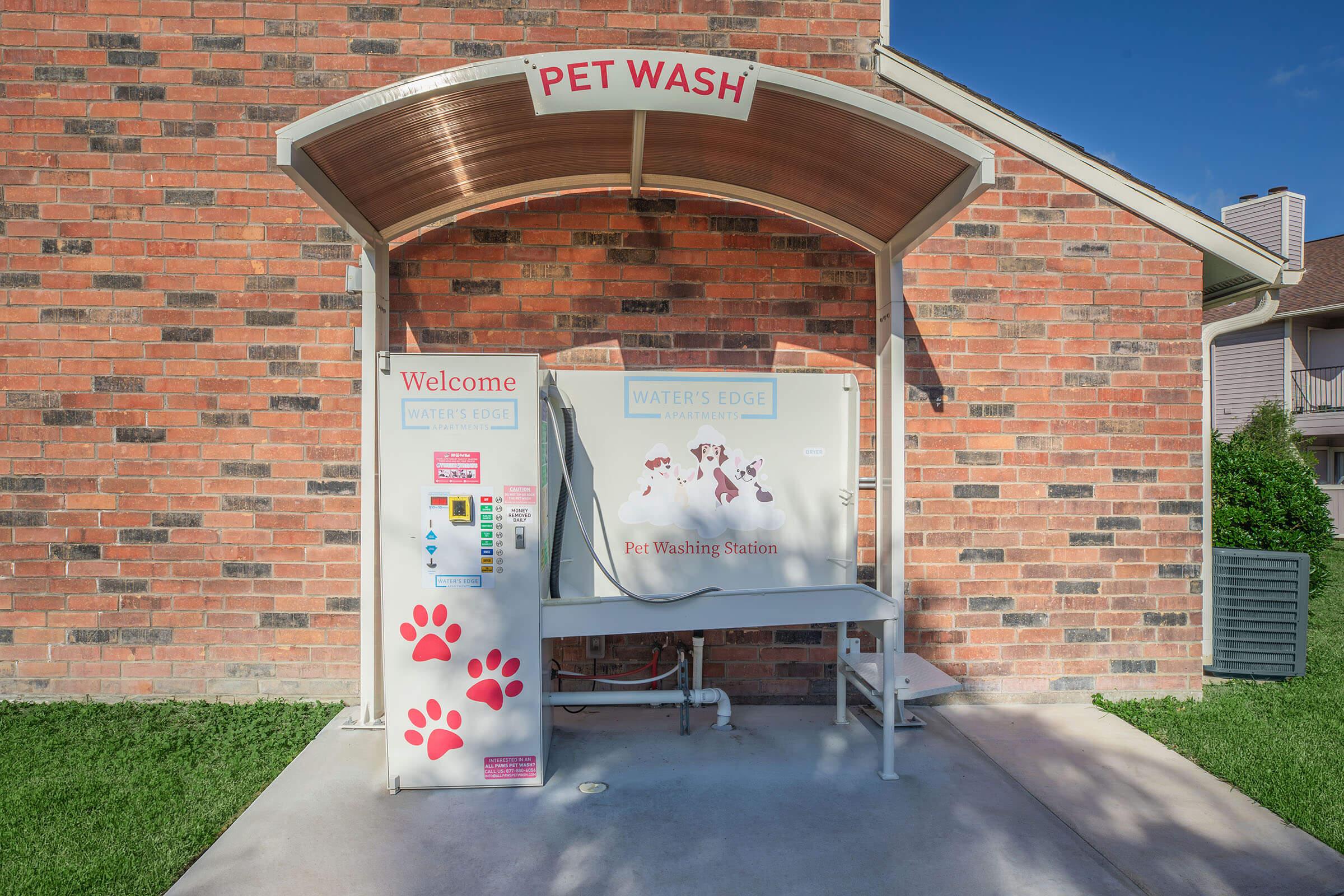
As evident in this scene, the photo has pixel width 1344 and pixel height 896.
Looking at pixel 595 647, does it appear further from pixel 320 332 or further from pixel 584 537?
pixel 320 332

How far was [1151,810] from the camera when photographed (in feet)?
11.1

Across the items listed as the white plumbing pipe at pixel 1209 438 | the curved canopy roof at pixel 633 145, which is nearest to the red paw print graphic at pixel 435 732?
the curved canopy roof at pixel 633 145

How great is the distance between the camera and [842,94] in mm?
3328

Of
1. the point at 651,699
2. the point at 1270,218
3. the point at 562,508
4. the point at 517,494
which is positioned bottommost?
the point at 651,699

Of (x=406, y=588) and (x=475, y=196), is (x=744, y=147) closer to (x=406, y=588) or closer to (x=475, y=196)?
(x=475, y=196)

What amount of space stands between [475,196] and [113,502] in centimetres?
290

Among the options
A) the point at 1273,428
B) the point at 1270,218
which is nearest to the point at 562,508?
the point at 1273,428

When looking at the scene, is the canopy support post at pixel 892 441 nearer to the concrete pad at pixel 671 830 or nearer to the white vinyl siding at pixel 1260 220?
the concrete pad at pixel 671 830

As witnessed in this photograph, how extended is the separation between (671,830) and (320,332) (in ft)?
11.4

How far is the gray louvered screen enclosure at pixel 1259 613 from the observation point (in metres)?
5.02

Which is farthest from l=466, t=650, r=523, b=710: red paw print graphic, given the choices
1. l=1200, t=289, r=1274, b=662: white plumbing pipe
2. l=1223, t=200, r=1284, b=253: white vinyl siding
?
l=1223, t=200, r=1284, b=253: white vinyl siding

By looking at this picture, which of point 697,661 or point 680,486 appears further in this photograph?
point 697,661

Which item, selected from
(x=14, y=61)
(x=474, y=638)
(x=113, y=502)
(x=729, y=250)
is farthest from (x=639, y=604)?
(x=14, y=61)

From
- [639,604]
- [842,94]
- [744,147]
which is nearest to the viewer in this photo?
[842,94]
